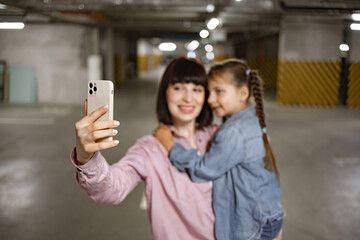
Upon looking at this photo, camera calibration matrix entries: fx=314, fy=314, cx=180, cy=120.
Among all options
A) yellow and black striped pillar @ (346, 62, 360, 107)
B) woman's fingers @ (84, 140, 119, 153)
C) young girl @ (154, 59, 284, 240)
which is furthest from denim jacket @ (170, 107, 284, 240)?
woman's fingers @ (84, 140, 119, 153)

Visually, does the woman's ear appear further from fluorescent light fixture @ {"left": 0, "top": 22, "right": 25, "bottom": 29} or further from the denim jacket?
fluorescent light fixture @ {"left": 0, "top": 22, "right": 25, "bottom": 29}

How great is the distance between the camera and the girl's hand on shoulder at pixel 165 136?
1.07 meters

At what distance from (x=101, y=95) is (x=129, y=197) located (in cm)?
260

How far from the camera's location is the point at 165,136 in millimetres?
1096

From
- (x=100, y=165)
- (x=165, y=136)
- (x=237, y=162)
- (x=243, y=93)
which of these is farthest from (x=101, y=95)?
(x=243, y=93)

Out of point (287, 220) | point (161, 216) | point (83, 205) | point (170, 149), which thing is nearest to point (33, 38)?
point (170, 149)

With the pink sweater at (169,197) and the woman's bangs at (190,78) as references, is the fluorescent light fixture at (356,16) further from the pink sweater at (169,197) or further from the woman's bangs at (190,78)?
the pink sweater at (169,197)

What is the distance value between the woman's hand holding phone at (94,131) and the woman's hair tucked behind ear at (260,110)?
29.4 inches

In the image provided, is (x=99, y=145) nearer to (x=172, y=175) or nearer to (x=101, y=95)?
(x=101, y=95)

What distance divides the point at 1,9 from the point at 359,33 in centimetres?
94

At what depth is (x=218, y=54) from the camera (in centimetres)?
2412

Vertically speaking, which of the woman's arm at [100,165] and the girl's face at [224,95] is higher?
the girl's face at [224,95]

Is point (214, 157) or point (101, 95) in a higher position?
point (101, 95)

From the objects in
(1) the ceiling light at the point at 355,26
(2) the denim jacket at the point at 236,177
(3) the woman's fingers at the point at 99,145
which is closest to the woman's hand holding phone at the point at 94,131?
(3) the woman's fingers at the point at 99,145
